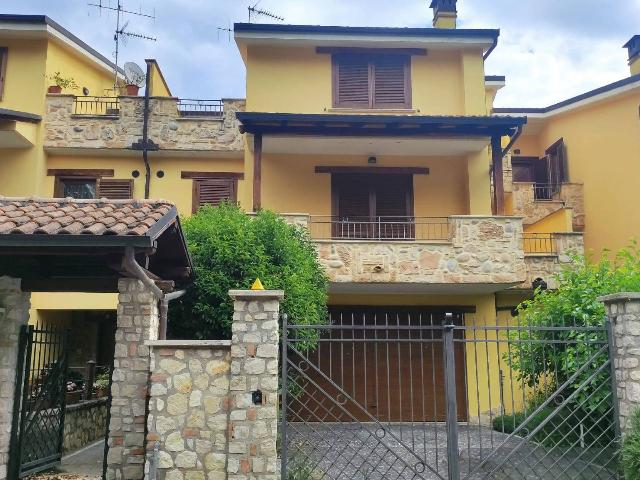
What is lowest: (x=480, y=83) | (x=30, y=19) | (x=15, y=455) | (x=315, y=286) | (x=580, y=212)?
(x=15, y=455)

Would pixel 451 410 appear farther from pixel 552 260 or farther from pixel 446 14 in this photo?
pixel 446 14

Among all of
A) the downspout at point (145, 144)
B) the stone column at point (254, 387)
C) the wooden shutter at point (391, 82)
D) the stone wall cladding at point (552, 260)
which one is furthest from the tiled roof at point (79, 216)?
the wooden shutter at point (391, 82)

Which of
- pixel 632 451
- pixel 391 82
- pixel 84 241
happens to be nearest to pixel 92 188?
pixel 391 82

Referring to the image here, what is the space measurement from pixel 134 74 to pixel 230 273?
9.25 m

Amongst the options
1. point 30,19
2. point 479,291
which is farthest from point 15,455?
point 30,19

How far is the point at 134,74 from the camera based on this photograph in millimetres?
15875

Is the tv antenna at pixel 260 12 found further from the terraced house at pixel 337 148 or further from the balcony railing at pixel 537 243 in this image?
the balcony railing at pixel 537 243

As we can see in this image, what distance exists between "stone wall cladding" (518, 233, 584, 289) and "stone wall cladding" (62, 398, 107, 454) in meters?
9.38

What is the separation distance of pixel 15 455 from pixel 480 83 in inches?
505

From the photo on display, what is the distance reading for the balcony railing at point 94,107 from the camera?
1485cm

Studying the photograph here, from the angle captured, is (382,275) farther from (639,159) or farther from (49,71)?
Result: (49,71)

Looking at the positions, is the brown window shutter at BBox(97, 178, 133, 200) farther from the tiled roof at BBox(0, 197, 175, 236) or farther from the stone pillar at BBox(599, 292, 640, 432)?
the stone pillar at BBox(599, 292, 640, 432)

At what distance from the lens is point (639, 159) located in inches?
587

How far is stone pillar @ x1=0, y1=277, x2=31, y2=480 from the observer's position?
696 cm
